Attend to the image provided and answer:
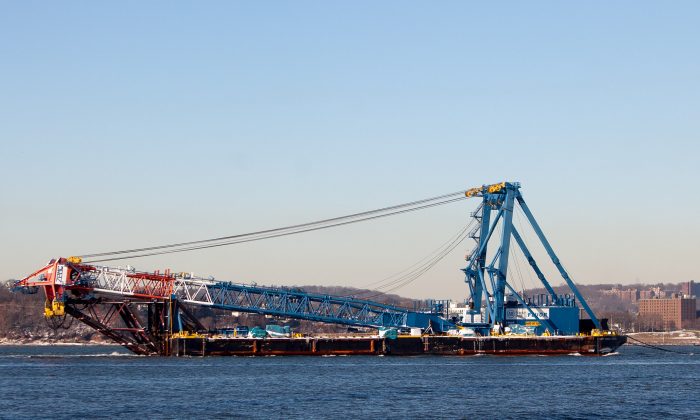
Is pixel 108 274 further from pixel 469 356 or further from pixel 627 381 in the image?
pixel 627 381

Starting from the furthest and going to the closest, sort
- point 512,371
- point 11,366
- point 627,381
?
point 11,366, point 512,371, point 627,381

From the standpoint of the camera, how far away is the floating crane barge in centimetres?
10569

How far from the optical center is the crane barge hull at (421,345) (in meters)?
110

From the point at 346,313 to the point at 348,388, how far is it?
150 ft

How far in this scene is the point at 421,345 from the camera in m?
111

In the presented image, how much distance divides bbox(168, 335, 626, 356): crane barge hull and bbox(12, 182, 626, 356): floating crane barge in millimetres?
107

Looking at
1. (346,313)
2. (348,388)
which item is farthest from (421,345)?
(348,388)

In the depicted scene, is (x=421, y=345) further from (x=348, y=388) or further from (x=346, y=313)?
(x=348, y=388)

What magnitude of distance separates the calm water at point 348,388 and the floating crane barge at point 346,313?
4970 mm

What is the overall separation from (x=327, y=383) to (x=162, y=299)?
118ft

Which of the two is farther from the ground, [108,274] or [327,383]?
[108,274]

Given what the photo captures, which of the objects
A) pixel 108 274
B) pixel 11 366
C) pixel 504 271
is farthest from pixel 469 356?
pixel 11 366

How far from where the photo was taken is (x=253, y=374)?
84312mm

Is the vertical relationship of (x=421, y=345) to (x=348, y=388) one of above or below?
above
